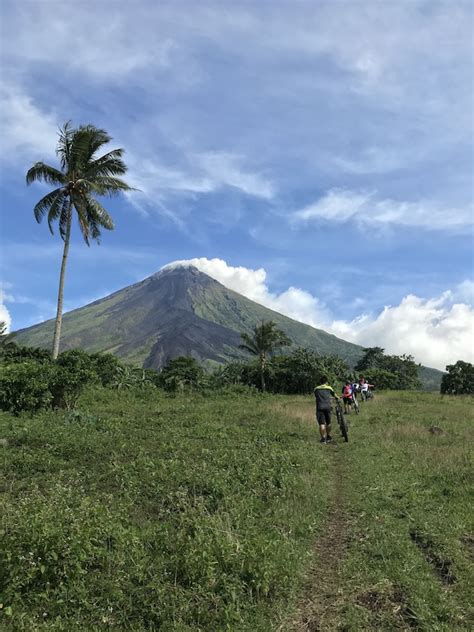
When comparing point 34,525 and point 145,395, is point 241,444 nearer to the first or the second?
point 34,525

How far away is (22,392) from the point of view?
19.3 meters

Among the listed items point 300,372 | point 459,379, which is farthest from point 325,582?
point 459,379

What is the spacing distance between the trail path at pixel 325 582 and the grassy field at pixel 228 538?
0.07 feet

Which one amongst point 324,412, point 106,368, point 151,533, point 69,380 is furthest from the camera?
point 106,368

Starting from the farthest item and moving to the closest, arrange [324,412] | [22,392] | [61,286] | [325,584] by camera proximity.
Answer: [61,286], [22,392], [324,412], [325,584]

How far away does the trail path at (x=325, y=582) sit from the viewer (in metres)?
4.70

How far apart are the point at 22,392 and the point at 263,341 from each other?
37.3 meters

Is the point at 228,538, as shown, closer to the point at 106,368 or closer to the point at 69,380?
the point at 69,380

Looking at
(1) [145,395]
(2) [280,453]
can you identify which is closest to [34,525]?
(2) [280,453]

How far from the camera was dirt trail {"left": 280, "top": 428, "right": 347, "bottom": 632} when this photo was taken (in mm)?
4691

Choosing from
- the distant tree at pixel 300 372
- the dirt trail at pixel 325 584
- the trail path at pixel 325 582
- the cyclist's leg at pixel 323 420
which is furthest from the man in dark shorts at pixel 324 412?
the distant tree at pixel 300 372

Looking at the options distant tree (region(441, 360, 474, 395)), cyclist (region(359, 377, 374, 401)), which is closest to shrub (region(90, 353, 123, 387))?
cyclist (region(359, 377, 374, 401))

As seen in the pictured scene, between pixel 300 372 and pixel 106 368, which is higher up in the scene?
pixel 300 372

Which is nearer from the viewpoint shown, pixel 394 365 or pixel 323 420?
pixel 323 420
